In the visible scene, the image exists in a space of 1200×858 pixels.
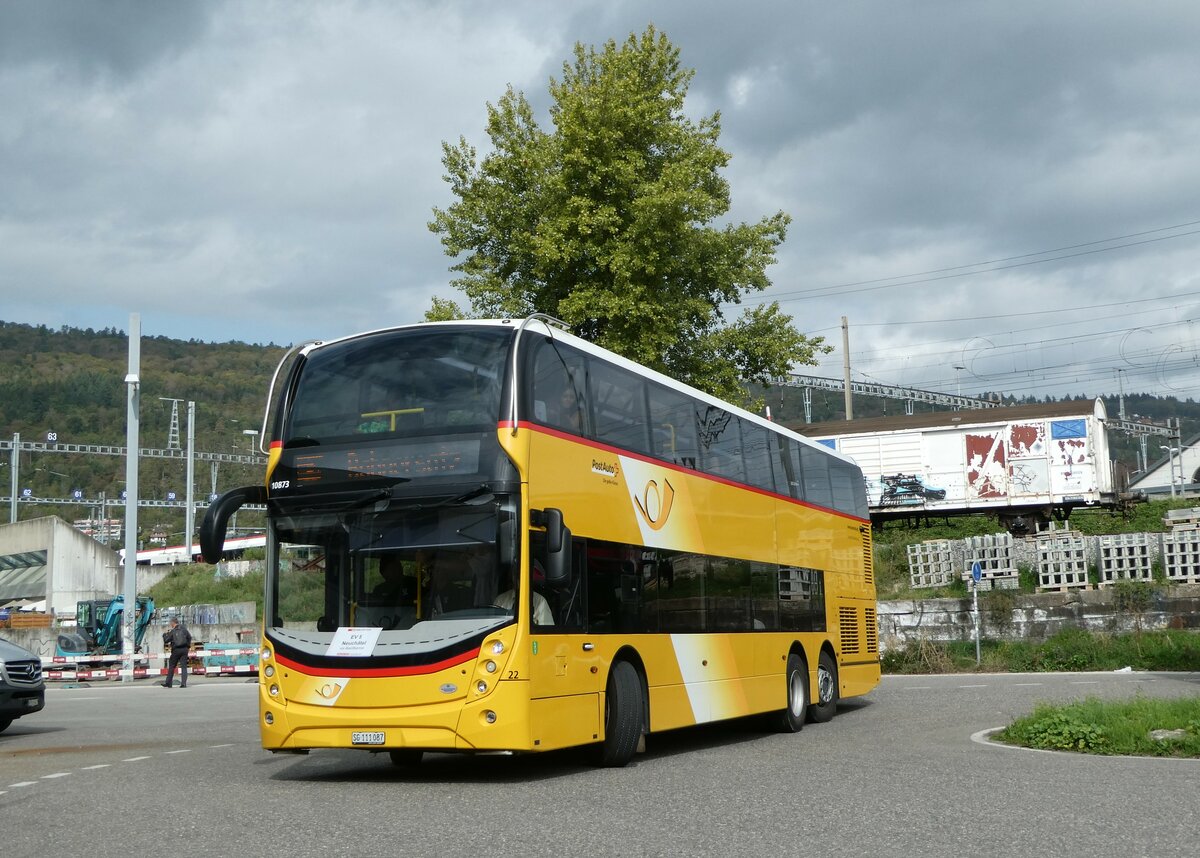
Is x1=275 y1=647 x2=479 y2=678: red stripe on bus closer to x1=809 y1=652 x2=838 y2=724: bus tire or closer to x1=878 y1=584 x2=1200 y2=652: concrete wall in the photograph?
x1=809 y1=652 x2=838 y2=724: bus tire

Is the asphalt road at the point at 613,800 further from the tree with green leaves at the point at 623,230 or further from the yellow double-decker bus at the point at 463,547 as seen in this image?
the tree with green leaves at the point at 623,230

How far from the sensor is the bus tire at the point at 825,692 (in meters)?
19.1

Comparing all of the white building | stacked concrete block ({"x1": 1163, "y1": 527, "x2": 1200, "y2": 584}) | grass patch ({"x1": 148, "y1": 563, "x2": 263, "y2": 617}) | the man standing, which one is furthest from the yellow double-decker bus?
grass patch ({"x1": 148, "y1": 563, "x2": 263, "y2": 617})

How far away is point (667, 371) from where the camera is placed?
2695 cm

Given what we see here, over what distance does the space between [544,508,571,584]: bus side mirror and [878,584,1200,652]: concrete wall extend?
2489cm

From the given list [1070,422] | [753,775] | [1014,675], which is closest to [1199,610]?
[1014,675]

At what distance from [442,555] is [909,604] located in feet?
92.6

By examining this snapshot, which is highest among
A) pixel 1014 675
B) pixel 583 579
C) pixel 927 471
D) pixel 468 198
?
pixel 468 198

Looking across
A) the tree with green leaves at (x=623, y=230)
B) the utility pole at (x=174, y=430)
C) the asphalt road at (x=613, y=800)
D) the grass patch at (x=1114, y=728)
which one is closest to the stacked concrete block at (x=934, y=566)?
the tree with green leaves at (x=623, y=230)

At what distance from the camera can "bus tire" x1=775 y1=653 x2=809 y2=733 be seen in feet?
58.0

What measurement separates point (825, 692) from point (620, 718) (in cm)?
738

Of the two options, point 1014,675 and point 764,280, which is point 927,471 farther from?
point 764,280

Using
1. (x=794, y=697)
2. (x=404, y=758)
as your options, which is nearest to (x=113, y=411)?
(x=794, y=697)

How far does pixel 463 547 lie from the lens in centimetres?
1118
